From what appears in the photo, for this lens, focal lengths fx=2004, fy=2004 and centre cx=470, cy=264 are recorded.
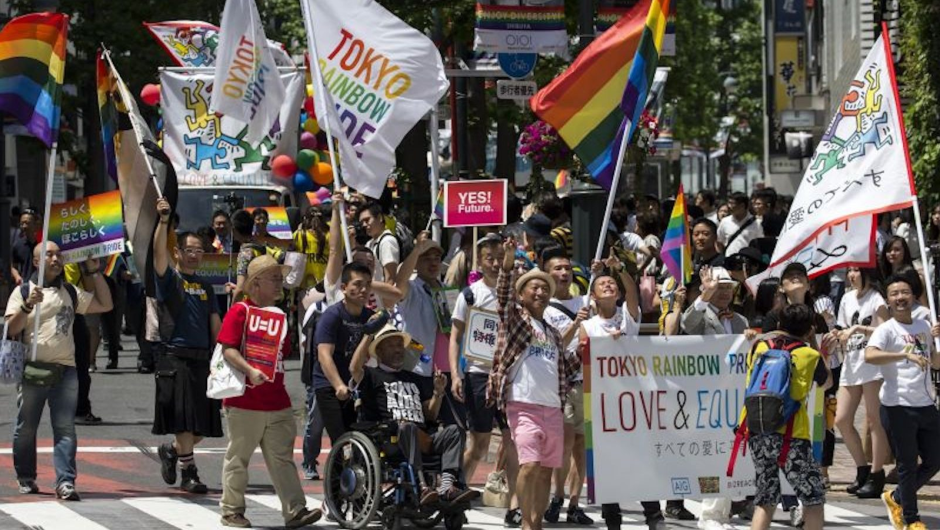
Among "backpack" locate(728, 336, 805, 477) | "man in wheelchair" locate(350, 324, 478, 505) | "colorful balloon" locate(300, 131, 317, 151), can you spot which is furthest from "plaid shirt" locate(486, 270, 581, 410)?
"colorful balloon" locate(300, 131, 317, 151)

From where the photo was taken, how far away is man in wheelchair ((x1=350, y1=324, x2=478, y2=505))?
12.0 meters

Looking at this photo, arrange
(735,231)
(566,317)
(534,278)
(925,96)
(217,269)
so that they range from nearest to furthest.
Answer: (534,278) < (566,317) < (217,269) < (735,231) < (925,96)

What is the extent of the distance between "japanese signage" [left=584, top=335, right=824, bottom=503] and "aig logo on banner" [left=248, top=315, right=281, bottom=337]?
6.25 ft

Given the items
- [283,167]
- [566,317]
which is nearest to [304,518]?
[566,317]

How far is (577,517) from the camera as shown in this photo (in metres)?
12.9

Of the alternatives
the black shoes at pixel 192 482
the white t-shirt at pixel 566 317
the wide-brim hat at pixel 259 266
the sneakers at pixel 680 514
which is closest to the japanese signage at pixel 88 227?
the black shoes at pixel 192 482

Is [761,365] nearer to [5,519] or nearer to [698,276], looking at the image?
[698,276]

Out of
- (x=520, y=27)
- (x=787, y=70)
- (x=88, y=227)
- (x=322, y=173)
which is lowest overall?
(x=88, y=227)

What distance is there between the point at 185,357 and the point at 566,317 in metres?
2.70

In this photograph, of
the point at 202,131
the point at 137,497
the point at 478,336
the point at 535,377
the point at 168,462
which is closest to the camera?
the point at 535,377

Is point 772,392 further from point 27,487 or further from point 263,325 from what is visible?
point 27,487

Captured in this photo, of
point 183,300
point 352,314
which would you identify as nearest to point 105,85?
point 183,300

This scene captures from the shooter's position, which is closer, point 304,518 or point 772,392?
point 772,392

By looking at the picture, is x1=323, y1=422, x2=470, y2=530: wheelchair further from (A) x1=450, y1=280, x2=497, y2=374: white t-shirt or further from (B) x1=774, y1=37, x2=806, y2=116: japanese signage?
(B) x1=774, y1=37, x2=806, y2=116: japanese signage
